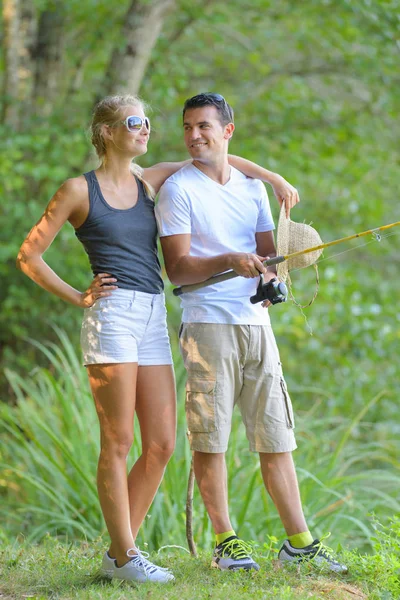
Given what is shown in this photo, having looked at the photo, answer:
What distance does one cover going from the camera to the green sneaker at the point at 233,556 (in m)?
3.11

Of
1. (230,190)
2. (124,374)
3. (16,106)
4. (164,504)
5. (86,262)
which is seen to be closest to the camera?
(124,374)

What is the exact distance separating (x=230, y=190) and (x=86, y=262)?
3.54 meters

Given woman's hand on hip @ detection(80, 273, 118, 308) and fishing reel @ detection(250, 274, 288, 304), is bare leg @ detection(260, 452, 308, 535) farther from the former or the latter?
woman's hand on hip @ detection(80, 273, 118, 308)

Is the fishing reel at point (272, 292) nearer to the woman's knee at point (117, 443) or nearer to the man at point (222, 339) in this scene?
the man at point (222, 339)

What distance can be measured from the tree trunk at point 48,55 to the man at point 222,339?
4.82 metres

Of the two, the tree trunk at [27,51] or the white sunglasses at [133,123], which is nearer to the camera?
the white sunglasses at [133,123]

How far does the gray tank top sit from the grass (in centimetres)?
102

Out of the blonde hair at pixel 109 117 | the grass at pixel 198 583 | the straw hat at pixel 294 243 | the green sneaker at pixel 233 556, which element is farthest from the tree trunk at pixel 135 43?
the green sneaker at pixel 233 556

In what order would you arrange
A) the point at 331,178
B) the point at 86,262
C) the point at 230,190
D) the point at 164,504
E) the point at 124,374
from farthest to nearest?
1. the point at 331,178
2. the point at 86,262
3. the point at 164,504
4. the point at 230,190
5. the point at 124,374

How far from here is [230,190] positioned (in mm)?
3156

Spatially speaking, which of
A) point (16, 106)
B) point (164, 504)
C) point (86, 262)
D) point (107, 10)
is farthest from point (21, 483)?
point (107, 10)

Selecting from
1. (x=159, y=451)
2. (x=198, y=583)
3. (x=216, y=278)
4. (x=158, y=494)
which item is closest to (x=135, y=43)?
(x=158, y=494)

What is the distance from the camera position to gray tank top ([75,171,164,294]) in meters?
3.01

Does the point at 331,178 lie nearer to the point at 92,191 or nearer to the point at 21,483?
the point at 21,483
